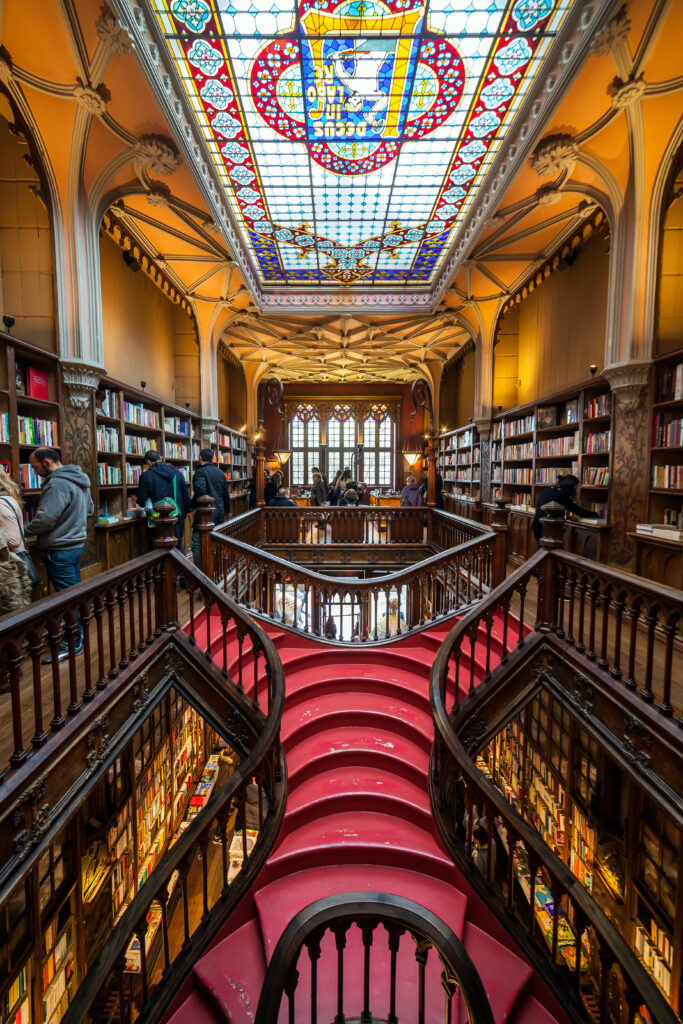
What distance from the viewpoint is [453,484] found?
11.5 meters

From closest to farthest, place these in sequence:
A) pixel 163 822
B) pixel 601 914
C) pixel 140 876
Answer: pixel 601 914 → pixel 140 876 → pixel 163 822

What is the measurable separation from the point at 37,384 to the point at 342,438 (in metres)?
13.5

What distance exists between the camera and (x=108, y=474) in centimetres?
526

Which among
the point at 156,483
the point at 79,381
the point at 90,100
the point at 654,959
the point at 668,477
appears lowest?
the point at 654,959

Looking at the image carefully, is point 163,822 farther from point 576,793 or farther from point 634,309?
point 634,309

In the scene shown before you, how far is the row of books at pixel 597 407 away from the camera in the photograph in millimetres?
5117

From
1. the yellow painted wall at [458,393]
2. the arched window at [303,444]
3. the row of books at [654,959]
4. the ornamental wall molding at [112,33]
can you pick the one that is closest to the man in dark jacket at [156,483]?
the ornamental wall molding at [112,33]

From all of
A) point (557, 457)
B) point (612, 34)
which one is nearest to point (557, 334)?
point (557, 457)

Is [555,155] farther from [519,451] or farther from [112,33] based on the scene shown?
[112,33]

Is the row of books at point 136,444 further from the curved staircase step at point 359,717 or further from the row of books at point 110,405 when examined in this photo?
the curved staircase step at point 359,717

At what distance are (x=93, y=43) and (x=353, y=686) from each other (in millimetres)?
5967

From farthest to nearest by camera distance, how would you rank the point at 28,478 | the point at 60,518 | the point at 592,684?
the point at 28,478
the point at 60,518
the point at 592,684

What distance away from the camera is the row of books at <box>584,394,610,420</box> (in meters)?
5.12

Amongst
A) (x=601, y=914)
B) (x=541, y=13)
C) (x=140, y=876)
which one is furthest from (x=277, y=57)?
(x=140, y=876)
